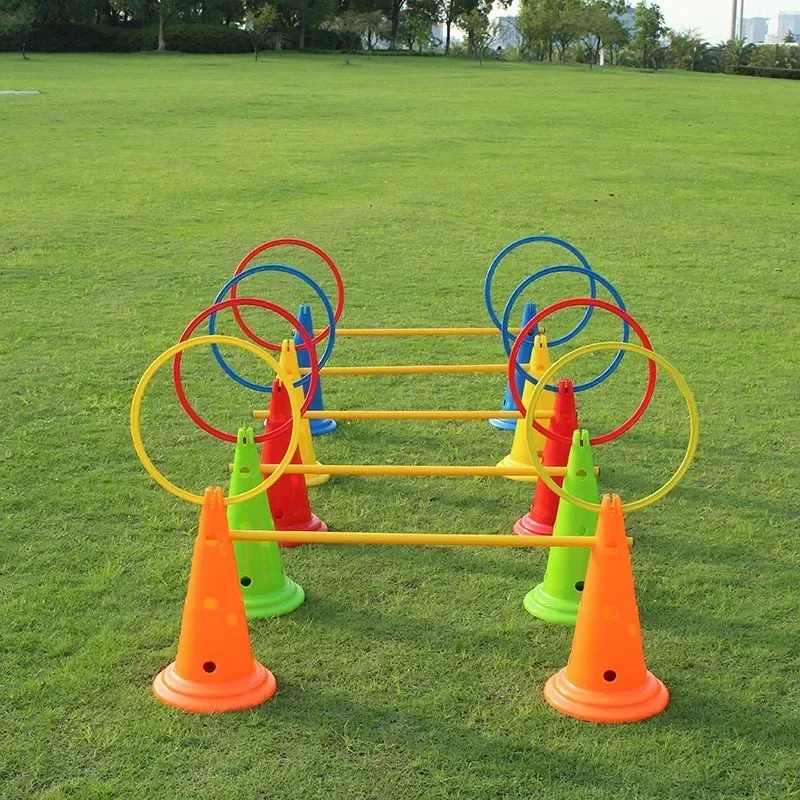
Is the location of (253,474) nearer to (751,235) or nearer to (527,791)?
(527,791)

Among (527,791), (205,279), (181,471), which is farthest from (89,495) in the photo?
(205,279)

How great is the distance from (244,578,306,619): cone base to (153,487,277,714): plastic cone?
1.45ft

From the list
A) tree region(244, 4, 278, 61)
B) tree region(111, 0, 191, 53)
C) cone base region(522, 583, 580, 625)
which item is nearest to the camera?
cone base region(522, 583, 580, 625)

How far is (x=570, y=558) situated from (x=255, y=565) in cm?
113

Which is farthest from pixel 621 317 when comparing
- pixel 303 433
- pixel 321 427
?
pixel 321 427

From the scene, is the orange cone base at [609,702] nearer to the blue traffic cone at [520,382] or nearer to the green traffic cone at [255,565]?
the green traffic cone at [255,565]

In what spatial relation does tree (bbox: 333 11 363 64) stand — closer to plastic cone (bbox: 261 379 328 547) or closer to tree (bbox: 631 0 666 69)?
tree (bbox: 631 0 666 69)

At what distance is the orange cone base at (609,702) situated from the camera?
11.0 ft

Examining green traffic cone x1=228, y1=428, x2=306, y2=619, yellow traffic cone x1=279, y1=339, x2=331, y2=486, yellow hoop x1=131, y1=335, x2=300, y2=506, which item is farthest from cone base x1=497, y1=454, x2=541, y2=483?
yellow hoop x1=131, y1=335, x2=300, y2=506

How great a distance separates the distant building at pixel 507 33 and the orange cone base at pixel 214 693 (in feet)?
238

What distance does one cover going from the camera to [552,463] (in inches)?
198

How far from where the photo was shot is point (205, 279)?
9.72m

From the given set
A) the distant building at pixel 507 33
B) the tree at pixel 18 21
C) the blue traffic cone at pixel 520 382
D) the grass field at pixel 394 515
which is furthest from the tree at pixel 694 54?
the blue traffic cone at pixel 520 382

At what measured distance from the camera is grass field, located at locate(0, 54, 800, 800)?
3.21 meters
